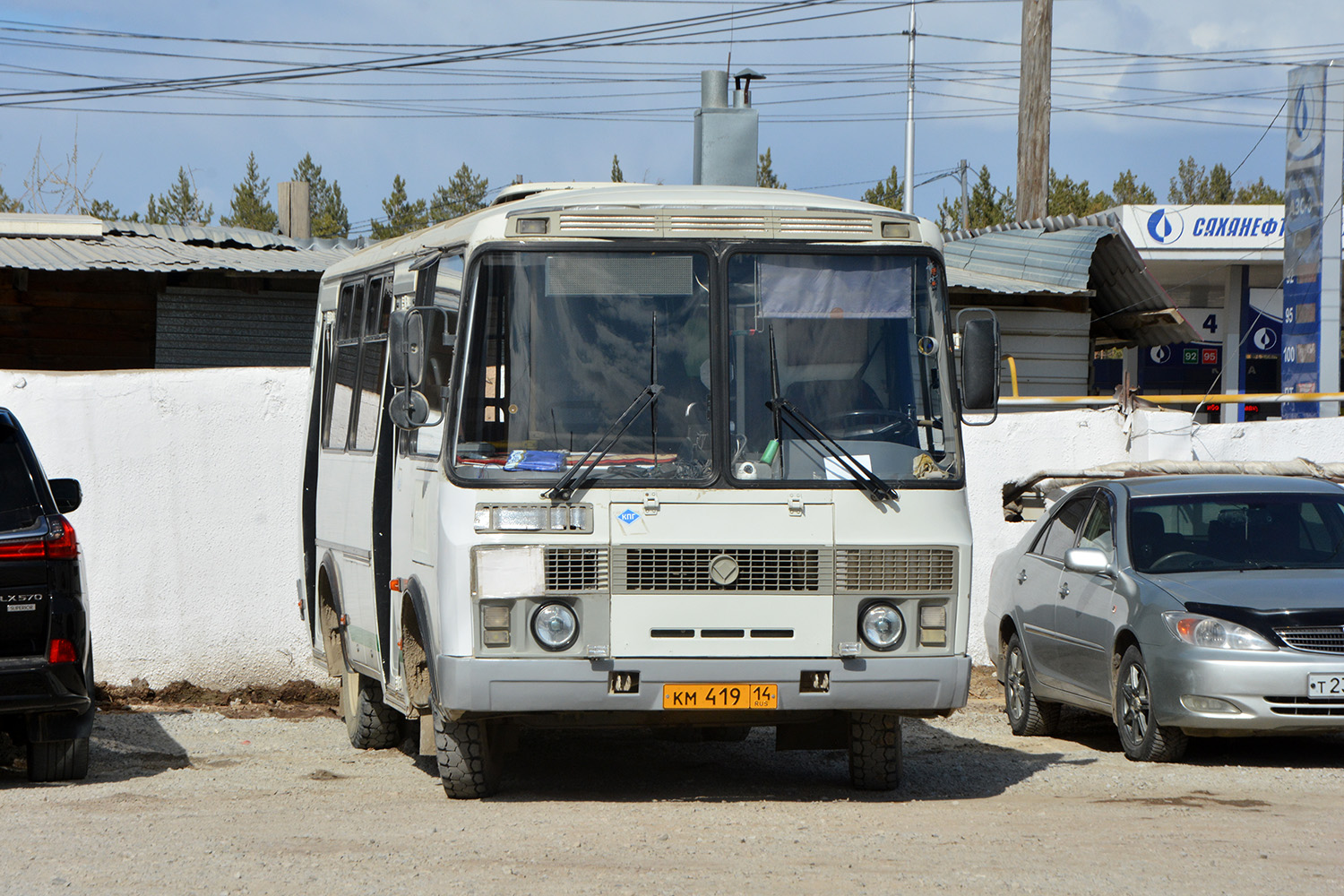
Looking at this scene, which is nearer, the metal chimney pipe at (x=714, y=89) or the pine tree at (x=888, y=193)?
the metal chimney pipe at (x=714, y=89)

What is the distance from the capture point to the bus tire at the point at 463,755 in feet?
25.0

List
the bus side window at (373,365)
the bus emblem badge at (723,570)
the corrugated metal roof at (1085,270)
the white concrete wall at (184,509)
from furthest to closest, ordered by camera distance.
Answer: the corrugated metal roof at (1085,270) → the white concrete wall at (184,509) → the bus side window at (373,365) → the bus emblem badge at (723,570)

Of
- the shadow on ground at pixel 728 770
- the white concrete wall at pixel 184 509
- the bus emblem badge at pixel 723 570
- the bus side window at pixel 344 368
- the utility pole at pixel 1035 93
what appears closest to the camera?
the bus emblem badge at pixel 723 570

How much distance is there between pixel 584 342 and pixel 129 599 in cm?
642

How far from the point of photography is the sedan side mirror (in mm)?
9594

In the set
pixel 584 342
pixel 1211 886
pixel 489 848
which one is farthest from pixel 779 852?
pixel 584 342

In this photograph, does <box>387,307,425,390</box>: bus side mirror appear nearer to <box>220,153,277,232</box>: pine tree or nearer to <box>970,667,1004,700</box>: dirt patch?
<box>970,667,1004,700</box>: dirt patch

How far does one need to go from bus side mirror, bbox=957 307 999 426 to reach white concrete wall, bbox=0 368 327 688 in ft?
20.4

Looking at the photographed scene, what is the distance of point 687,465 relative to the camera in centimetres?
729

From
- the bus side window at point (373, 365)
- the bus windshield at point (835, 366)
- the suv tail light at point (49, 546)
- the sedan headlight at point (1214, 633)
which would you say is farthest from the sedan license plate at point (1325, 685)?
the suv tail light at point (49, 546)

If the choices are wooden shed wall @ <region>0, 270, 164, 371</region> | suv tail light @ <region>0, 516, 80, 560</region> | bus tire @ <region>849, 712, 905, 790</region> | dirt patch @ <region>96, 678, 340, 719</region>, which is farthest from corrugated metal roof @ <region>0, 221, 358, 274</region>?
bus tire @ <region>849, 712, 905, 790</region>

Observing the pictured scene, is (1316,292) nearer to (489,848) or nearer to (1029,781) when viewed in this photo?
(1029,781)

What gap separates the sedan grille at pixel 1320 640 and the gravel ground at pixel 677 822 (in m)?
0.68

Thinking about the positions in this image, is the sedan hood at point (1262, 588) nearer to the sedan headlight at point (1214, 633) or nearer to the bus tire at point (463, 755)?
the sedan headlight at point (1214, 633)
